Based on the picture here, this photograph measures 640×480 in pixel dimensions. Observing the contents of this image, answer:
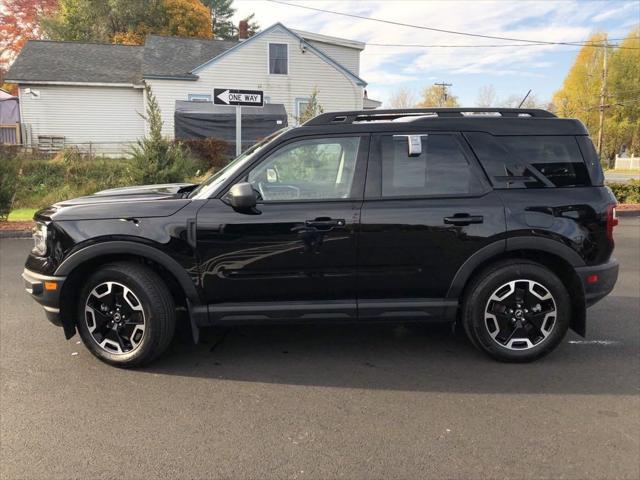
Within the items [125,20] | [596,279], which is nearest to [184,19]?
[125,20]

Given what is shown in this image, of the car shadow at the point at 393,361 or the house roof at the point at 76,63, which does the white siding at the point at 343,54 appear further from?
the car shadow at the point at 393,361

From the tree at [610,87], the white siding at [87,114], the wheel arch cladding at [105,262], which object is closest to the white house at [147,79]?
the white siding at [87,114]

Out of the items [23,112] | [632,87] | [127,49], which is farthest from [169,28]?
[632,87]

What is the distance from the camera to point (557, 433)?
305 cm

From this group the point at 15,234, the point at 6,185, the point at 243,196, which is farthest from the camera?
the point at 6,185

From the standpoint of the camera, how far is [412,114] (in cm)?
415

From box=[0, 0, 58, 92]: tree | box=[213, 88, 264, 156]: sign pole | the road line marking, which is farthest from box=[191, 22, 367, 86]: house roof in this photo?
box=[0, 0, 58, 92]: tree

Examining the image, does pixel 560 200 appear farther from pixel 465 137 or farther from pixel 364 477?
pixel 364 477

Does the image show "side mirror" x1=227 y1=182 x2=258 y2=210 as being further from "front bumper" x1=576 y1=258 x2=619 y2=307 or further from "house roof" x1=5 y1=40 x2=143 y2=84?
"house roof" x1=5 y1=40 x2=143 y2=84

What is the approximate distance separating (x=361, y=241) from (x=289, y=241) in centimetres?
53

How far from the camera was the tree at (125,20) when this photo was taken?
38.9 metres

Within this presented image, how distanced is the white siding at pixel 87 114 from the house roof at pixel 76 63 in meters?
0.51

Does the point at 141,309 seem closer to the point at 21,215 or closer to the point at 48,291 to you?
the point at 48,291

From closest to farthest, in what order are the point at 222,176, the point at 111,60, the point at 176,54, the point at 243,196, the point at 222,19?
the point at 243,196 < the point at 222,176 < the point at 176,54 < the point at 111,60 < the point at 222,19
